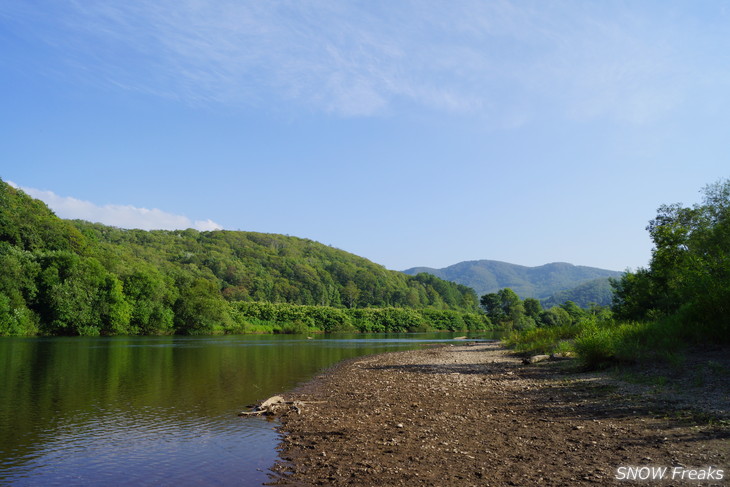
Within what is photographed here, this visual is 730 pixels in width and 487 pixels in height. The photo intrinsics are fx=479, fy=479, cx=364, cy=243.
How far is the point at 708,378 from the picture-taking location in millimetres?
17219

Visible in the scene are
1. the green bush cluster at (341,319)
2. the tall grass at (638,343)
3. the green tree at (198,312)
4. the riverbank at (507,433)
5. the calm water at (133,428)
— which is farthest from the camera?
the green bush cluster at (341,319)

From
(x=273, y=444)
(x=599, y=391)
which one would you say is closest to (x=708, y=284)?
(x=599, y=391)

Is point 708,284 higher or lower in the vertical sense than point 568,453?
higher

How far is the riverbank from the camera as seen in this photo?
31.6 feet

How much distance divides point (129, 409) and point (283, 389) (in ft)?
24.9

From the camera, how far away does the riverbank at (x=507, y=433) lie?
379 inches

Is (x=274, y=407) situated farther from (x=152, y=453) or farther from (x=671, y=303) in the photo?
(x=671, y=303)

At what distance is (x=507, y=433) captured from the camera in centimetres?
1282

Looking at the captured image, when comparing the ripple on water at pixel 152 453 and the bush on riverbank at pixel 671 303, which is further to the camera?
the bush on riverbank at pixel 671 303

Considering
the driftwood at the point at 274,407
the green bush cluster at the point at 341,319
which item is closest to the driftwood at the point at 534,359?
the driftwood at the point at 274,407

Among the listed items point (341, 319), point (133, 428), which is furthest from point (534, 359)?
point (341, 319)

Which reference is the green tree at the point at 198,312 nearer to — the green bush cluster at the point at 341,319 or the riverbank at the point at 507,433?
the green bush cluster at the point at 341,319

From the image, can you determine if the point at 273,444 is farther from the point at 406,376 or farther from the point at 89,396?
the point at 406,376

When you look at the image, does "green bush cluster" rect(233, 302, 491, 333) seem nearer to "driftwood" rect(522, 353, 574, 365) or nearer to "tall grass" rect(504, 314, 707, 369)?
"driftwood" rect(522, 353, 574, 365)
